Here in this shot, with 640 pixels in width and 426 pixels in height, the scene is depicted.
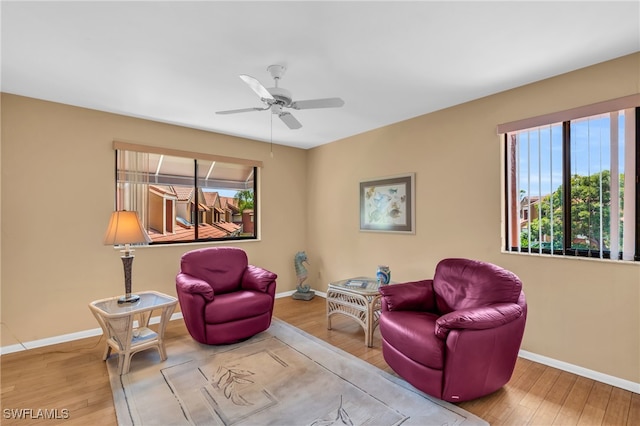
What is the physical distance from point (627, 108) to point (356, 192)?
9.76 ft

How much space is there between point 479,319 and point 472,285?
0.59 m

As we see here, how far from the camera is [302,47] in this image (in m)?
2.22

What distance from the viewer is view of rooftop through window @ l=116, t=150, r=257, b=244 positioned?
3760mm

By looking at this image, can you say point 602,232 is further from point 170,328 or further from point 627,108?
point 170,328

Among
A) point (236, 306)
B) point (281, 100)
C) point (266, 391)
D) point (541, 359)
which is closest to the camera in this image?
point (266, 391)

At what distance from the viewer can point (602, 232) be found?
2.50 meters

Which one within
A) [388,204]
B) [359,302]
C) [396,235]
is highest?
[388,204]

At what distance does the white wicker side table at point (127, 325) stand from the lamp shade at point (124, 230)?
1.87 ft

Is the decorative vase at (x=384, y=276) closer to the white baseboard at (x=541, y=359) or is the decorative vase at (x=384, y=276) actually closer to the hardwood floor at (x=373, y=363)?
the hardwood floor at (x=373, y=363)

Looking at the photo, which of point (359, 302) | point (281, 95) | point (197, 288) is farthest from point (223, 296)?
point (281, 95)

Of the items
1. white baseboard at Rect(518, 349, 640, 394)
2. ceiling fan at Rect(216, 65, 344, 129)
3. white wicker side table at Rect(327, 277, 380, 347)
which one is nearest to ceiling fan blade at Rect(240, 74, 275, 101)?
ceiling fan at Rect(216, 65, 344, 129)

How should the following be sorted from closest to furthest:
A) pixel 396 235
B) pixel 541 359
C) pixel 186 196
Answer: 1. pixel 541 359
2. pixel 396 235
3. pixel 186 196

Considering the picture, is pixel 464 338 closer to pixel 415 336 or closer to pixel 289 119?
pixel 415 336

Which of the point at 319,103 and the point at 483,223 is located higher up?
the point at 319,103
